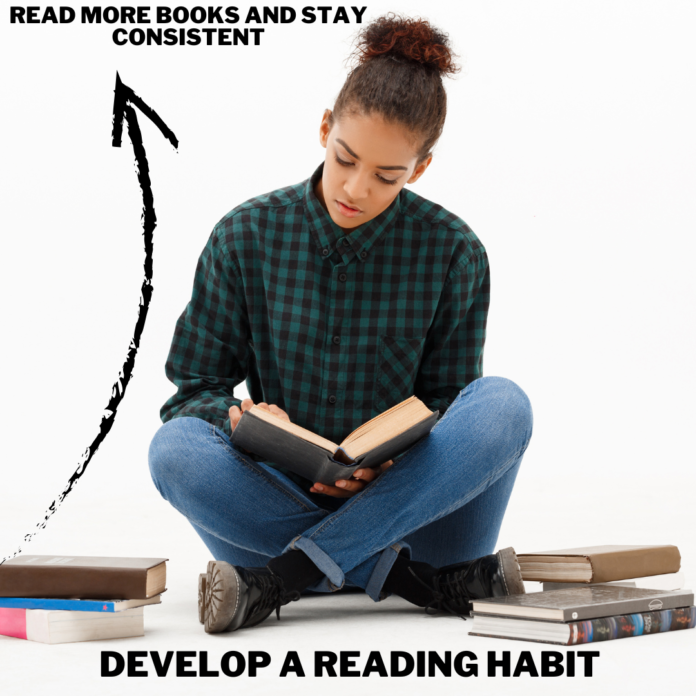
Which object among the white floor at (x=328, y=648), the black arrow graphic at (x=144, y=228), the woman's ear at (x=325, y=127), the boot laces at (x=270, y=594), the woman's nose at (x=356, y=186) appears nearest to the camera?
the white floor at (x=328, y=648)

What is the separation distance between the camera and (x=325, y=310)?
1818 millimetres

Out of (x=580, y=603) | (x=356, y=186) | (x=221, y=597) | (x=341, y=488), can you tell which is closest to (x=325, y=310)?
(x=356, y=186)

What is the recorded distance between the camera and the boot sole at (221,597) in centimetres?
135

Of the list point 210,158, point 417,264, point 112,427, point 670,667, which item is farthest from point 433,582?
point 210,158

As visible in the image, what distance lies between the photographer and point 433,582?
5.11 ft

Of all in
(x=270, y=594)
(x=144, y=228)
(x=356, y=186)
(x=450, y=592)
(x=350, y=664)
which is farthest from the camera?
(x=144, y=228)

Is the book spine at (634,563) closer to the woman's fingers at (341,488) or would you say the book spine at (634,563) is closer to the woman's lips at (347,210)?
the woman's fingers at (341,488)

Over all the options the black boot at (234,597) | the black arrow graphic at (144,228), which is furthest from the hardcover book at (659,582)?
the black arrow graphic at (144,228)

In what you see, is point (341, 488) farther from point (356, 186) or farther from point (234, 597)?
point (356, 186)

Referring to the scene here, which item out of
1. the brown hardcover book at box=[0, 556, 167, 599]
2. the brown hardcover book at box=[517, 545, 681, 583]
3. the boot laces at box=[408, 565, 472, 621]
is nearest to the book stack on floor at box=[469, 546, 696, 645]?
the brown hardcover book at box=[517, 545, 681, 583]

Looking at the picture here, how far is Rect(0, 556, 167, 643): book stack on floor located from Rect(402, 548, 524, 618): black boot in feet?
1.53

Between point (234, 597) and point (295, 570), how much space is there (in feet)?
0.48

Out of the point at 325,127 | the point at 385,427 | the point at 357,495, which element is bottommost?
the point at 357,495

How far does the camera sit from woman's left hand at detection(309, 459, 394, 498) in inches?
58.5
